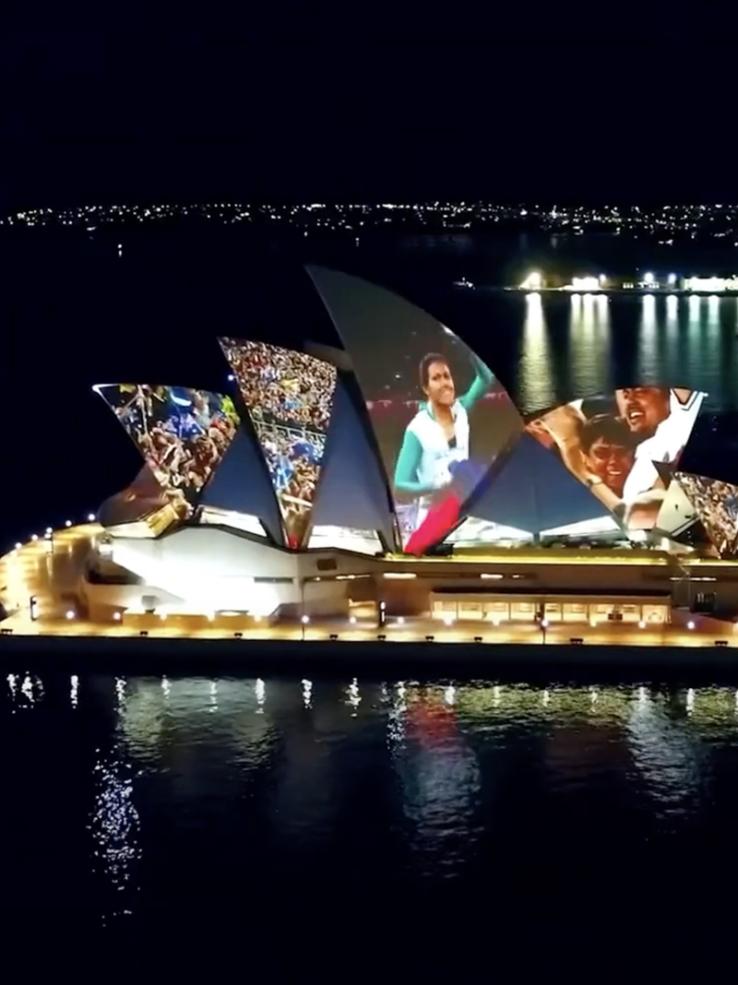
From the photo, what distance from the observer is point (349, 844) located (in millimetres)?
22375

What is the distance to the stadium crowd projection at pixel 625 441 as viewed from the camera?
31.0 metres

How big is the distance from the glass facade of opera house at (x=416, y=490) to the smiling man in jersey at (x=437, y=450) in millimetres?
29

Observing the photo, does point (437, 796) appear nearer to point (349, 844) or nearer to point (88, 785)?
point (349, 844)

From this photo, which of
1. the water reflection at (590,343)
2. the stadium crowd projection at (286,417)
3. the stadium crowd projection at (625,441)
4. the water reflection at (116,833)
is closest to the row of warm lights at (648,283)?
the water reflection at (590,343)

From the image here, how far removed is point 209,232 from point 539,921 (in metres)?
182

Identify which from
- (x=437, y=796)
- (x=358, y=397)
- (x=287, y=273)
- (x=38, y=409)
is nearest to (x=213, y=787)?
(x=437, y=796)

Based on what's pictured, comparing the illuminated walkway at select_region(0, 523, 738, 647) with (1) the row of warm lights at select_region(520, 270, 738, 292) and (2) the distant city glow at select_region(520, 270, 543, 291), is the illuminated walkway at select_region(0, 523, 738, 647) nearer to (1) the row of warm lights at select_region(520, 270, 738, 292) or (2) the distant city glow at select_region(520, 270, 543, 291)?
(1) the row of warm lights at select_region(520, 270, 738, 292)

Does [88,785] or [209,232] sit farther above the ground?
[209,232]

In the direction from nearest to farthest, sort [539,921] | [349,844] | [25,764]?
[539,921], [349,844], [25,764]

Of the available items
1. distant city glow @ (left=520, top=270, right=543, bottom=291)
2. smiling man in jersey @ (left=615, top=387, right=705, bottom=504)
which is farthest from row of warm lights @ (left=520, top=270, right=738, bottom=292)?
smiling man in jersey @ (left=615, top=387, right=705, bottom=504)

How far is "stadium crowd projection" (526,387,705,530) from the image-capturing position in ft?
102

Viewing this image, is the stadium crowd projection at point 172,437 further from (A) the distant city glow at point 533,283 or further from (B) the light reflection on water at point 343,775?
(A) the distant city glow at point 533,283

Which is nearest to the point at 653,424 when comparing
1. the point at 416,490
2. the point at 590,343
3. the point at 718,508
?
the point at 718,508

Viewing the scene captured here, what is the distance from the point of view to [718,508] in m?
30.8
